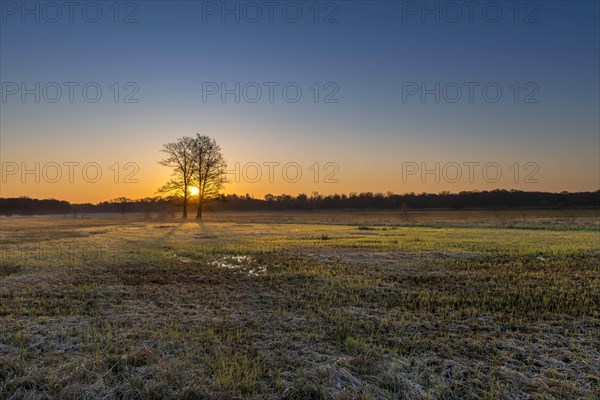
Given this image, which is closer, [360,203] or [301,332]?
[301,332]

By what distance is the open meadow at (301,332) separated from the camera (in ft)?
18.0

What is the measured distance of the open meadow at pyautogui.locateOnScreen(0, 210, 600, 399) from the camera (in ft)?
18.0

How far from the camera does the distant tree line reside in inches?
5019

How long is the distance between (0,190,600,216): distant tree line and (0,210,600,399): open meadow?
101192 mm

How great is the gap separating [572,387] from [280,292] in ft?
24.1

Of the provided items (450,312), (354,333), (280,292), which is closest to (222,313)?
(280,292)

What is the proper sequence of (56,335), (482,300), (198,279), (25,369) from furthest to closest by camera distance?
(198,279) → (482,300) → (56,335) → (25,369)

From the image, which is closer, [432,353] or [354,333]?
[432,353]

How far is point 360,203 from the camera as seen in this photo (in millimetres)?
153125

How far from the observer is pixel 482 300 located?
10.1m

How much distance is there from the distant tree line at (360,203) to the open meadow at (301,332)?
10119 cm

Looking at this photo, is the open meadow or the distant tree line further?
the distant tree line

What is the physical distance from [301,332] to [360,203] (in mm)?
147473

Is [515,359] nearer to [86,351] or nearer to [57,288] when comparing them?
[86,351]
